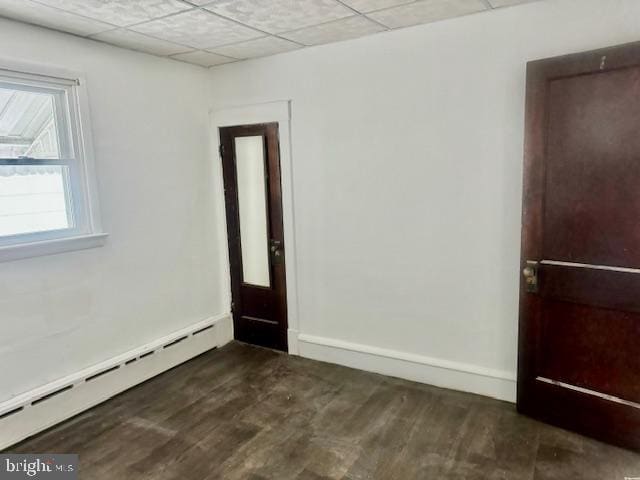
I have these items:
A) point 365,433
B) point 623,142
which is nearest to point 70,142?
point 365,433

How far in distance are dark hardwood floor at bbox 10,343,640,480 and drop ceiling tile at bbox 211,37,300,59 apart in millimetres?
2510

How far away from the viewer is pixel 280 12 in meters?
2.53

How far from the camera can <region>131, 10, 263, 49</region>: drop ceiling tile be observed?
8.45 ft

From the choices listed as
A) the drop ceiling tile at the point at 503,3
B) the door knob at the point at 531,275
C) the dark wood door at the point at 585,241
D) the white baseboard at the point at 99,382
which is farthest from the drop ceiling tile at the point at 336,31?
the white baseboard at the point at 99,382

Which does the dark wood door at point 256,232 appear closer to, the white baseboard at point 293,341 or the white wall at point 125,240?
the white baseboard at point 293,341

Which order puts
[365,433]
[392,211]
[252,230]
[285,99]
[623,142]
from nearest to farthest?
[623,142] → [365,433] → [392,211] → [285,99] → [252,230]

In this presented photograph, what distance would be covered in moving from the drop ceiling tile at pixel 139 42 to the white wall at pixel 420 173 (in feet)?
2.02

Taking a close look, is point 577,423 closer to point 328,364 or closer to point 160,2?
point 328,364

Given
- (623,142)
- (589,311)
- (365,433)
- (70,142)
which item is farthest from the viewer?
(70,142)

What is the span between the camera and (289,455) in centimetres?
245

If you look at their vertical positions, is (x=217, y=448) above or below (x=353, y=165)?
below

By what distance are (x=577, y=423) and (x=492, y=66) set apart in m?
2.19

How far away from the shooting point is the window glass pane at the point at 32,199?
262 centimetres
